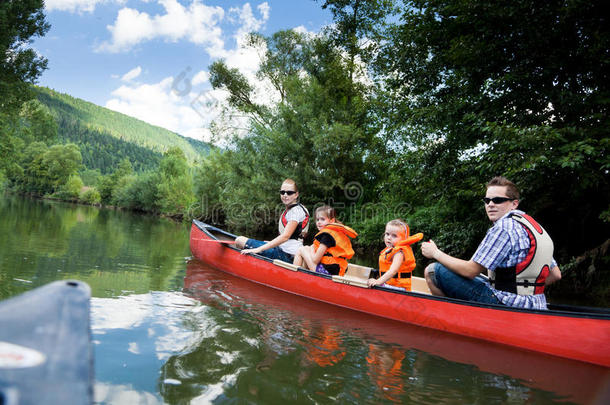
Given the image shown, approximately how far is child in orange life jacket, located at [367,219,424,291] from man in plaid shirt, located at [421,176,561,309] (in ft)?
1.75

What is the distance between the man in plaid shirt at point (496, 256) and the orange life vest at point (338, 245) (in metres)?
1.46

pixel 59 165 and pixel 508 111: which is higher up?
pixel 508 111

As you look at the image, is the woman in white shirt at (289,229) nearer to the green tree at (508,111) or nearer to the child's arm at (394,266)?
the child's arm at (394,266)

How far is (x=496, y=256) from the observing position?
3352mm

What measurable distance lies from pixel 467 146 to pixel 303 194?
27.2 feet

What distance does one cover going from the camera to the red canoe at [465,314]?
3365mm

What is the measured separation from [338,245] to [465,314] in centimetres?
187

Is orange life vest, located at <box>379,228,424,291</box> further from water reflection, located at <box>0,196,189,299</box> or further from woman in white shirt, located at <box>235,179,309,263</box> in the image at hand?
water reflection, located at <box>0,196,189,299</box>

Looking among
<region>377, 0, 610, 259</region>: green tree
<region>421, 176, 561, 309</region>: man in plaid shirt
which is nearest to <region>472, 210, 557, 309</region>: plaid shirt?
<region>421, 176, 561, 309</region>: man in plaid shirt

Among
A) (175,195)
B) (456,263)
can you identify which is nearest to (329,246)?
(456,263)

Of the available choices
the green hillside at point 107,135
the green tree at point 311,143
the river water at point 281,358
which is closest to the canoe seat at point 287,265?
the river water at point 281,358

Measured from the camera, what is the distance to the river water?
2613 mm

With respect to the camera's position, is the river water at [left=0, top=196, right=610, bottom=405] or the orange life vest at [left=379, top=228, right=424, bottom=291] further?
the orange life vest at [left=379, top=228, right=424, bottom=291]

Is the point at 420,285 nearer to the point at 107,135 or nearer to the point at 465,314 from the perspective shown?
the point at 465,314
